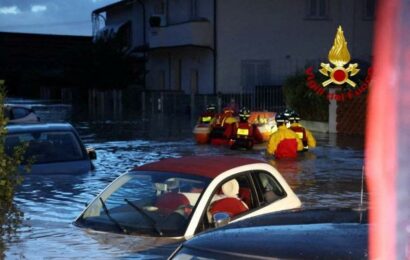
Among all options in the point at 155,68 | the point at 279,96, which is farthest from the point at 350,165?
the point at 155,68

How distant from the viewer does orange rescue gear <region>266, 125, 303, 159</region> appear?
1667 cm

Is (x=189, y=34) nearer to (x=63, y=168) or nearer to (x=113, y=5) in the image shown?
(x=113, y=5)

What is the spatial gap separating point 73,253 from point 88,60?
123ft

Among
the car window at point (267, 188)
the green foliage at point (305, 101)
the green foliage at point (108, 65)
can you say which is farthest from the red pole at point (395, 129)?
the green foliage at point (108, 65)

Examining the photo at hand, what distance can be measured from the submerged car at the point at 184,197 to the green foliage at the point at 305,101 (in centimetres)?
1807

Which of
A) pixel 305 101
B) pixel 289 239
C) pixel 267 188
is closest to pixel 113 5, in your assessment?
pixel 305 101

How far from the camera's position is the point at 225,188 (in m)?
7.04

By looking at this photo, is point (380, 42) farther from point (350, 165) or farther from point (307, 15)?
point (307, 15)

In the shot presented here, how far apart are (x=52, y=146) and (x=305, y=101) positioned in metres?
15.8

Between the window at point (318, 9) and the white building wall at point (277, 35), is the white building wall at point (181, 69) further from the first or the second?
the window at point (318, 9)

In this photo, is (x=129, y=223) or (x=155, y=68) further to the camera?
(x=155, y=68)

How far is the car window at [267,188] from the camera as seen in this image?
7.31 meters

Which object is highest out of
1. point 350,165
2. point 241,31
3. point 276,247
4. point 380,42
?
point 241,31

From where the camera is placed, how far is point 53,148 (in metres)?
11.6
